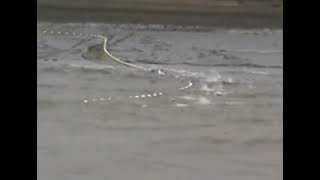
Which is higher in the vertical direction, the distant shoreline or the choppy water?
the distant shoreline

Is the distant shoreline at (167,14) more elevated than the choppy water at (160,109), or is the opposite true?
the distant shoreline at (167,14)

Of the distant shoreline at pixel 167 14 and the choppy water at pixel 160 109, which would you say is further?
the distant shoreline at pixel 167 14

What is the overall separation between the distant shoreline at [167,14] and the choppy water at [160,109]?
8.57 feet

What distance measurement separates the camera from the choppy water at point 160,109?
4.49m

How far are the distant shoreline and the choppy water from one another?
8.57 feet

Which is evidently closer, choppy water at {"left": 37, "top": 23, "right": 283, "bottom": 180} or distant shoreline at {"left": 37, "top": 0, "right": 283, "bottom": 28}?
choppy water at {"left": 37, "top": 23, "right": 283, "bottom": 180}

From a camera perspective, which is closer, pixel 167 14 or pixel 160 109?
pixel 160 109

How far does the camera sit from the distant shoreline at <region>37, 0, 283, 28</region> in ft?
52.3

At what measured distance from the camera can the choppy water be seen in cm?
449

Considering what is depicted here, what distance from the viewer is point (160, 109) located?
6824 mm

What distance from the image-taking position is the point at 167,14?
17.1 metres

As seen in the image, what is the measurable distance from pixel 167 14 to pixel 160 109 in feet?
34.6

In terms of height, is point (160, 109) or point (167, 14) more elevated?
→ point (167, 14)
